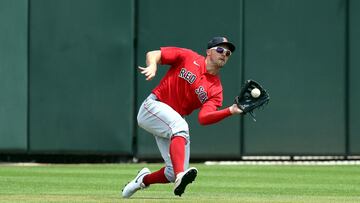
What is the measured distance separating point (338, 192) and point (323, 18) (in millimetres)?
6271

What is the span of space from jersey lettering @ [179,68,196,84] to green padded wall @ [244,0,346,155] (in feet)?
25.1

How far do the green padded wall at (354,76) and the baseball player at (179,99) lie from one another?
318 inches

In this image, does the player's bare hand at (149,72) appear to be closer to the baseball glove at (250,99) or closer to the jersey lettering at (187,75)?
the jersey lettering at (187,75)

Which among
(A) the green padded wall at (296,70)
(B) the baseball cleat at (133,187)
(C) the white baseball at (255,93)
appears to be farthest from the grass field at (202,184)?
(C) the white baseball at (255,93)

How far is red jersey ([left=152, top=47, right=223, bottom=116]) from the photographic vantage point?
10195 millimetres

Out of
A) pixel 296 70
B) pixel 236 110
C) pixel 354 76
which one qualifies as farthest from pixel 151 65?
pixel 354 76

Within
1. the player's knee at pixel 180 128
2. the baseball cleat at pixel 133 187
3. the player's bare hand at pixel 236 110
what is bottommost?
the baseball cleat at pixel 133 187

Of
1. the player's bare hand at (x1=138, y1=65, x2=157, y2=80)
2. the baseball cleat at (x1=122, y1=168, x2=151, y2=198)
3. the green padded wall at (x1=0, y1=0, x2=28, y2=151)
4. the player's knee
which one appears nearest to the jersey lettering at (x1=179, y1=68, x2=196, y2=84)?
the player's knee

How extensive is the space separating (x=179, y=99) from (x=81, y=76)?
7.58 m

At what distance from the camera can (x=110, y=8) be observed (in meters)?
17.6

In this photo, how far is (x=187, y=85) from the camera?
33.7 feet

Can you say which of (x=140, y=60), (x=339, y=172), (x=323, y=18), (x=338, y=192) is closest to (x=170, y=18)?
(x=140, y=60)

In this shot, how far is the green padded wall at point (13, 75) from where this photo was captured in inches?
701

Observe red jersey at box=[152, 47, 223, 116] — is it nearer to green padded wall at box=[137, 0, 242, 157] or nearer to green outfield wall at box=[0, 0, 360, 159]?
green outfield wall at box=[0, 0, 360, 159]
